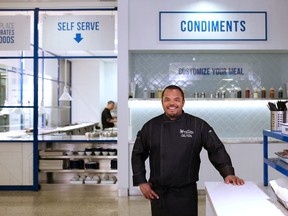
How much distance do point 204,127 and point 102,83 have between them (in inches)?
407

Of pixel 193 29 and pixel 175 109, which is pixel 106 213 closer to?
pixel 175 109

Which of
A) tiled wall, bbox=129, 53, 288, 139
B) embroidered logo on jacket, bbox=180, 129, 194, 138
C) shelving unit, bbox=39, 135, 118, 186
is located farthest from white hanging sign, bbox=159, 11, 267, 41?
embroidered logo on jacket, bbox=180, 129, 194, 138

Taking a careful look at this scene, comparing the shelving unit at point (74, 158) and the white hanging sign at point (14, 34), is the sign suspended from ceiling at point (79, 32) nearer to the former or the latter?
the white hanging sign at point (14, 34)

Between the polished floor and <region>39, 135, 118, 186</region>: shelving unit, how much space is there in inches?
9.0

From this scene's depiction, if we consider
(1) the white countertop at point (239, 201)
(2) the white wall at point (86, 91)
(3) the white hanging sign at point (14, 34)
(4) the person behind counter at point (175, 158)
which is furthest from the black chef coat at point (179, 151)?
(2) the white wall at point (86, 91)

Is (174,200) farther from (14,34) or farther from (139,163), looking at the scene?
(14,34)

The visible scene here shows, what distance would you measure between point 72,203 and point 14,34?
3057 millimetres

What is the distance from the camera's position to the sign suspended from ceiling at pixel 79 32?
5.51m

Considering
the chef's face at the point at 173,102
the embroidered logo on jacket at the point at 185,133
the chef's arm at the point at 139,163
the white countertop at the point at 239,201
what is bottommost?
the white countertop at the point at 239,201

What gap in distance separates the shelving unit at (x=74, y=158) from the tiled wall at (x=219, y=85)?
680 mm

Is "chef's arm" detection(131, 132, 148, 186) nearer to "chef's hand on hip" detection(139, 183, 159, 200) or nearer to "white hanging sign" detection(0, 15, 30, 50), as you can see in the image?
"chef's hand on hip" detection(139, 183, 159, 200)

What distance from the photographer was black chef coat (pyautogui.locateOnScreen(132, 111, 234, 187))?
92.7 inches

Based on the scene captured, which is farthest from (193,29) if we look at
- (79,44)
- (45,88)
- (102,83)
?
(102,83)

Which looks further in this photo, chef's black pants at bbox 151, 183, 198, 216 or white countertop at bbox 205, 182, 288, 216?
chef's black pants at bbox 151, 183, 198, 216
